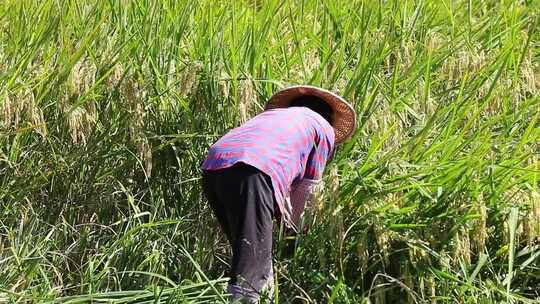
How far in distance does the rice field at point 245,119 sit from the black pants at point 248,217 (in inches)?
4.1

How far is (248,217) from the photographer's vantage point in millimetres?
2744

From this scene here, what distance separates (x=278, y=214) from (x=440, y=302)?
536 mm

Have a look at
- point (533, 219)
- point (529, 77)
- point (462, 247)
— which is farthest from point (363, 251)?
point (529, 77)

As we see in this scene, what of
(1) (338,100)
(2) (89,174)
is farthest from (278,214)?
(2) (89,174)

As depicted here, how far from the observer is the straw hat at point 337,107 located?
304 cm

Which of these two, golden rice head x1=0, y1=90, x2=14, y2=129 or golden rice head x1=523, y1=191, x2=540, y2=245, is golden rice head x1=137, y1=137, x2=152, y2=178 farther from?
golden rice head x1=523, y1=191, x2=540, y2=245

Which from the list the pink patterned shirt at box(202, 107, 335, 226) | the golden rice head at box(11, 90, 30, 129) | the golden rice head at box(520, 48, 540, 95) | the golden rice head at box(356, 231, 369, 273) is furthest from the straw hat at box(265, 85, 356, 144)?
the golden rice head at box(11, 90, 30, 129)

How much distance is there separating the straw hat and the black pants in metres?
0.38

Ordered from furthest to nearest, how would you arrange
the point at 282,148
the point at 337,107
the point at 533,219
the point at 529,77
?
1. the point at 529,77
2. the point at 337,107
3. the point at 282,148
4. the point at 533,219

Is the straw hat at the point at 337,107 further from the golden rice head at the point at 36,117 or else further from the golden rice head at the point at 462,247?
the golden rice head at the point at 36,117

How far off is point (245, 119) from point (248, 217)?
0.47m

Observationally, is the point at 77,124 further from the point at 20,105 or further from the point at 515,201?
the point at 515,201

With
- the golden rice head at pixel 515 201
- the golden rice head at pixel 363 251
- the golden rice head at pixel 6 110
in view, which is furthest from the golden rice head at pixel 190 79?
the golden rice head at pixel 515 201

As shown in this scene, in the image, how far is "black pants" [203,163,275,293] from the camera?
271 centimetres
